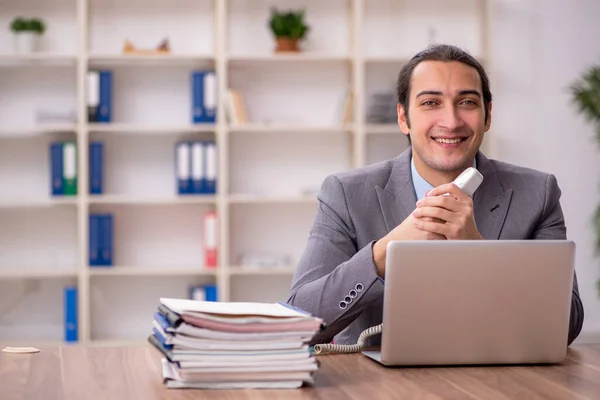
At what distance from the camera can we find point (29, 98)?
5152 mm

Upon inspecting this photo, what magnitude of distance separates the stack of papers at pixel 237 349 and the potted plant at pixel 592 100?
379cm

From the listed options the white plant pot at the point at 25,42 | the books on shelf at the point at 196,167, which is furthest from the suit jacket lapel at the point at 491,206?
the white plant pot at the point at 25,42

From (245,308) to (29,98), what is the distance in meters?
3.94

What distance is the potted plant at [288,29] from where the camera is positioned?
16.4ft

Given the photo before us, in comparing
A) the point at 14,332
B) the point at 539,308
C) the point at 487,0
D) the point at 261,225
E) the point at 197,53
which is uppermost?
the point at 487,0

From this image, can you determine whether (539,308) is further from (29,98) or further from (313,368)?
(29,98)

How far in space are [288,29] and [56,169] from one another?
148 cm

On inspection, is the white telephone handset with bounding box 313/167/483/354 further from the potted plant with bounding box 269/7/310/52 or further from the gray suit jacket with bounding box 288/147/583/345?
the potted plant with bounding box 269/7/310/52

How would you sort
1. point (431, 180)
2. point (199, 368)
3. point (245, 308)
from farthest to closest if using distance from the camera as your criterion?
1. point (431, 180)
2. point (245, 308)
3. point (199, 368)

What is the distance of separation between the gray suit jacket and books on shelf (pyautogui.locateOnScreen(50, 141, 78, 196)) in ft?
9.47

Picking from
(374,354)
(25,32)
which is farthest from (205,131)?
(374,354)

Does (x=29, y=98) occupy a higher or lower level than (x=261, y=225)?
higher

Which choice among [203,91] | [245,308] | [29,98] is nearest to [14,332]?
[29,98]

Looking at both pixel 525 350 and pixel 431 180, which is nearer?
pixel 525 350
